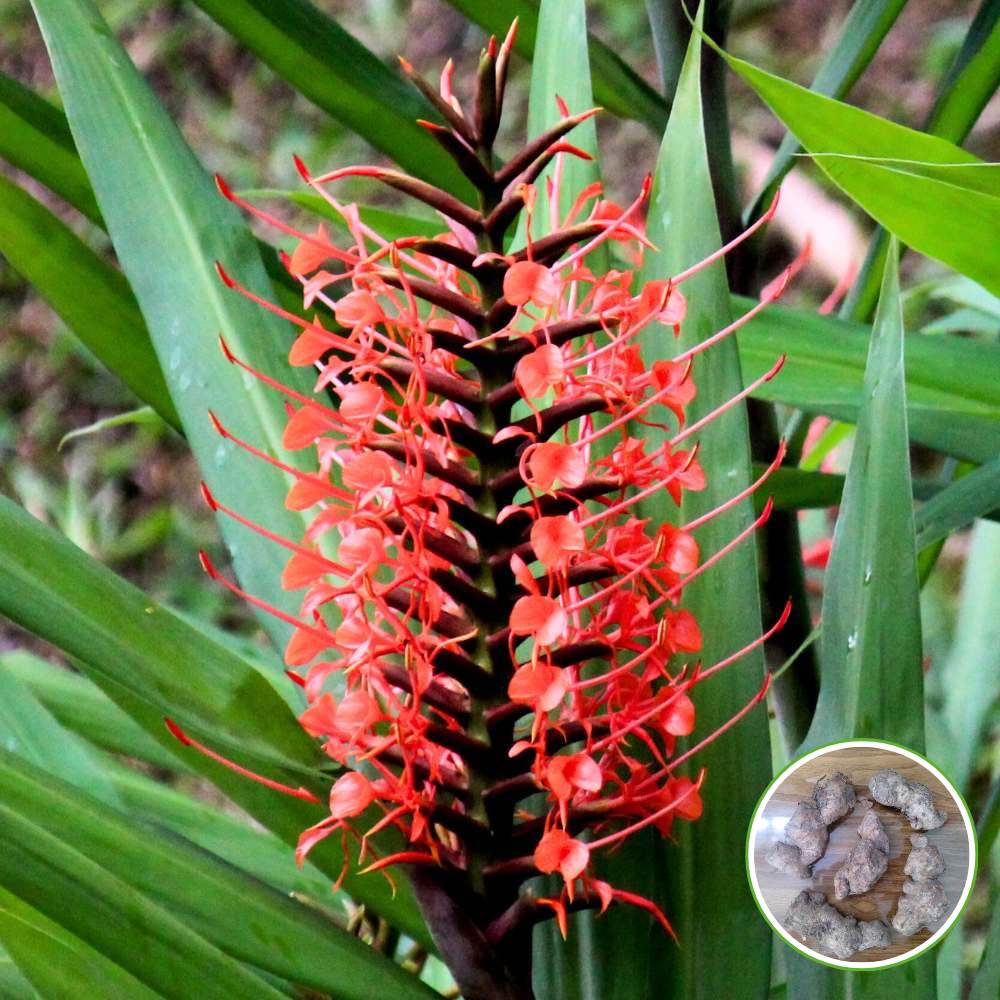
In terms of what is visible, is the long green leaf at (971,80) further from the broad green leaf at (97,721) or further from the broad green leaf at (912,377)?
the broad green leaf at (97,721)

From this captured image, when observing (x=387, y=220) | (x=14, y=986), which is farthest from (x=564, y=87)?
(x=14, y=986)

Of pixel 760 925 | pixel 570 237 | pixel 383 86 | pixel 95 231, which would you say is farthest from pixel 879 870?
pixel 95 231

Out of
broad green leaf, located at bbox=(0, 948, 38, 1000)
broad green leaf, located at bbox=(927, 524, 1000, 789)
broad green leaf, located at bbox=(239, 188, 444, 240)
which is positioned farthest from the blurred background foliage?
broad green leaf, located at bbox=(0, 948, 38, 1000)

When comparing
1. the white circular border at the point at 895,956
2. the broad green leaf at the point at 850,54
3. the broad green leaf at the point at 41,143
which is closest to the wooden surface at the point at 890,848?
the white circular border at the point at 895,956

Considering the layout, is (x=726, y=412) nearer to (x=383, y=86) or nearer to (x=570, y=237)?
(x=570, y=237)

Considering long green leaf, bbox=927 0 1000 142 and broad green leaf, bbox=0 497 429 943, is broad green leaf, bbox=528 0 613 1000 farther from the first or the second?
long green leaf, bbox=927 0 1000 142

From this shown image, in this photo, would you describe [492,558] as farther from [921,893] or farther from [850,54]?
[850,54]
